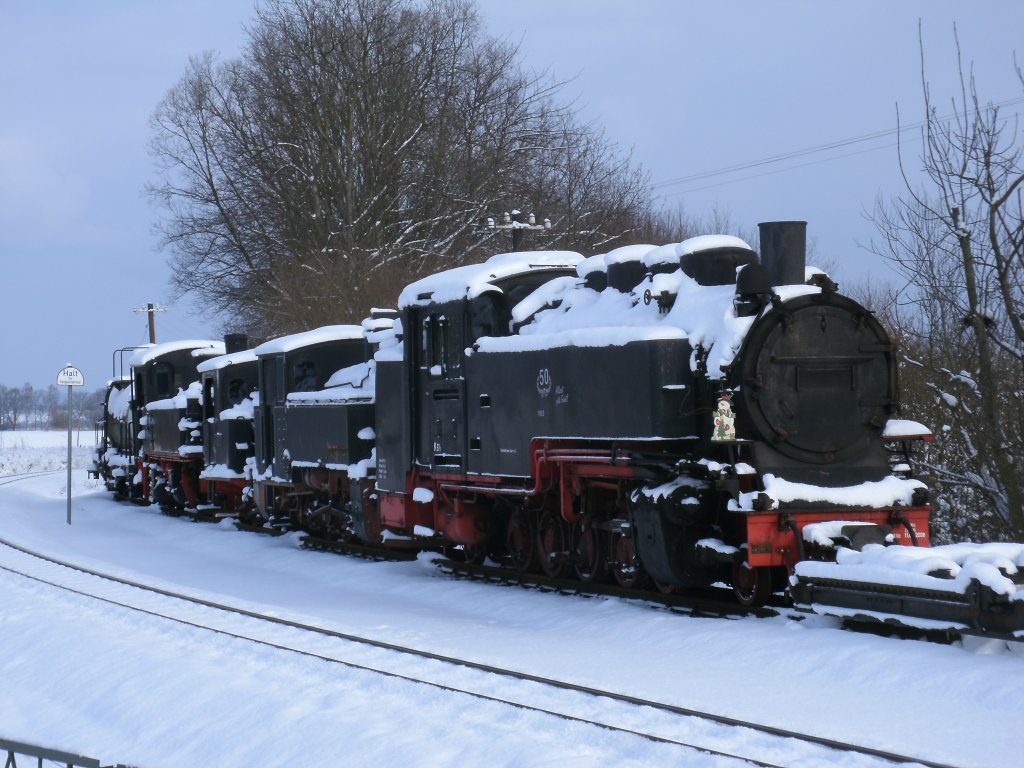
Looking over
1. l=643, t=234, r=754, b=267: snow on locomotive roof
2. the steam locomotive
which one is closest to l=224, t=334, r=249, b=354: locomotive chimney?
the steam locomotive

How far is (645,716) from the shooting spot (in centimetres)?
723

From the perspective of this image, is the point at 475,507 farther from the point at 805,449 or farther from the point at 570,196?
the point at 570,196

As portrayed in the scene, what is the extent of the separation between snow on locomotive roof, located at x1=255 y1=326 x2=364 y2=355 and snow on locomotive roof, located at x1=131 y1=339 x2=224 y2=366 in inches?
306

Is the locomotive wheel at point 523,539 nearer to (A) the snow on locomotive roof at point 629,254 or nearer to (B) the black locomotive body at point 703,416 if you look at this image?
(B) the black locomotive body at point 703,416

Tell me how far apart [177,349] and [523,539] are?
15240mm

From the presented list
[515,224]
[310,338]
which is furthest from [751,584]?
[515,224]

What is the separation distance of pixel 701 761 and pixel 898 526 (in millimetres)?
4867

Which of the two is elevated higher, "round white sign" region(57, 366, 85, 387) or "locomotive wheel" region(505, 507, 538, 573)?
"round white sign" region(57, 366, 85, 387)

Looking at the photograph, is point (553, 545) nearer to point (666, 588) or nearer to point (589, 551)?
point (589, 551)

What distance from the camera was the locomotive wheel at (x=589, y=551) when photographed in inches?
474

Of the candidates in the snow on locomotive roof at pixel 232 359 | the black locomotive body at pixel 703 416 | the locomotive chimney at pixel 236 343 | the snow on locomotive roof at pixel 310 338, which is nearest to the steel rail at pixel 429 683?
the black locomotive body at pixel 703 416

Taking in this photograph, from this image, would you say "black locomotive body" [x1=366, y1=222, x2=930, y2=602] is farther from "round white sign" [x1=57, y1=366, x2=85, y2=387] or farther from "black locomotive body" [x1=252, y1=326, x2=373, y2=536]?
"round white sign" [x1=57, y1=366, x2=85, y2=387]

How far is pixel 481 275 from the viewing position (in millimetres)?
13281

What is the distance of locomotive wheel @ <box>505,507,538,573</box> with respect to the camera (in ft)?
43.6
